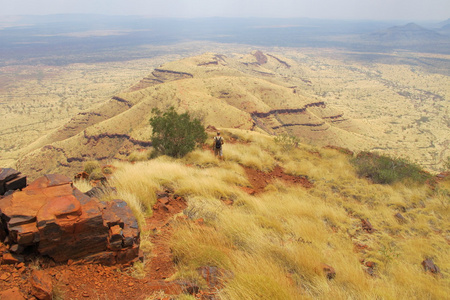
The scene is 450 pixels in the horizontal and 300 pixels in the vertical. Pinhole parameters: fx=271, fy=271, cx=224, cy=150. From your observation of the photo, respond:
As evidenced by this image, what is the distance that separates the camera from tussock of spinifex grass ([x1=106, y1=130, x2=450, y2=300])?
4.18m

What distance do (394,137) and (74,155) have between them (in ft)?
247

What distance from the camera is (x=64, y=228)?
164 inches

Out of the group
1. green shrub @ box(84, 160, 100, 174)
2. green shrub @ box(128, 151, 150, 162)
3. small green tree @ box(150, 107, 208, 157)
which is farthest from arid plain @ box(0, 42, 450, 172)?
green shrub @ box(84, 160, 100, 174)

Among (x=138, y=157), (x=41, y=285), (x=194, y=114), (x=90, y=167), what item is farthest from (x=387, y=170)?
(x=194, y=114)

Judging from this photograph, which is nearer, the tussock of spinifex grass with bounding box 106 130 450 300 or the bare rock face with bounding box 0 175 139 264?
the bare rock face with bounding box 0 175 139 264

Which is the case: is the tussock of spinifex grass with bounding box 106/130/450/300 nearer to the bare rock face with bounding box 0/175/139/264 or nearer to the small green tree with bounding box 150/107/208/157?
the bare rock face with bounding box 0/175/139/264

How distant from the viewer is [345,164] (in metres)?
13.1

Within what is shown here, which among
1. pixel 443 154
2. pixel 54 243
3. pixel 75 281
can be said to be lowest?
pixel 443 154

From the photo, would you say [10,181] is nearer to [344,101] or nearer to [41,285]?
[41,285]

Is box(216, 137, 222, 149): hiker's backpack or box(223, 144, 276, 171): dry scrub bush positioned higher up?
box(216, 137, 222, 149): hiker's backpack

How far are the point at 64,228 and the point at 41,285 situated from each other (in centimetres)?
85

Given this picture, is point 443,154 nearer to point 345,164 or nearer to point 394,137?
point 394,137

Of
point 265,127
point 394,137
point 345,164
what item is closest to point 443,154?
point 394,137

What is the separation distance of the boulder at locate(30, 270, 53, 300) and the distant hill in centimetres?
4712
